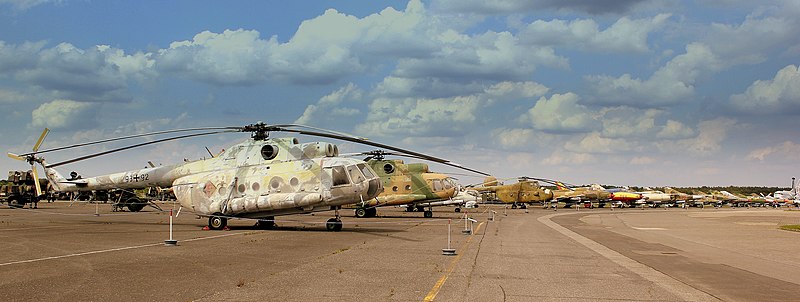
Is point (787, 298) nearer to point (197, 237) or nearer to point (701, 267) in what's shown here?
point (701, 267)

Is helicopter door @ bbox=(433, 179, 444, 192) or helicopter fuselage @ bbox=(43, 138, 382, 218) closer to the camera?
helicopter fuselage @ bbox=(43, 138, 382, 218)

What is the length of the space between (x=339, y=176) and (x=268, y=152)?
3.69 meters

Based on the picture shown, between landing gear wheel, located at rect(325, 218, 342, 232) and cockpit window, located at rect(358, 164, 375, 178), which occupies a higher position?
cockpit window, located at rect(358, 164, 375, 178)

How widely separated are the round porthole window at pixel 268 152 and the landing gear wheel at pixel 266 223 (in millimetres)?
2922

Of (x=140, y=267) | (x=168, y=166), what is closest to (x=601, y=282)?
(x=140, y=267)

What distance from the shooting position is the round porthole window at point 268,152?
30.0 meters

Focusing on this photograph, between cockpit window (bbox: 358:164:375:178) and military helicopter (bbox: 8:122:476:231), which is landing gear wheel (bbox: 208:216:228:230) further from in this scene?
cockpit window (bbox: 358:164:375:178)

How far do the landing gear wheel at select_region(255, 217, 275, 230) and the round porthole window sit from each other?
9.59ft

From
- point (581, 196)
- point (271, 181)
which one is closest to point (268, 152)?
point (271, 181)

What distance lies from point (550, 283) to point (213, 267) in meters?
7.48

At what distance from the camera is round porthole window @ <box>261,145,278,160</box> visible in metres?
30.0

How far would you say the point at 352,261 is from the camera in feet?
54.8

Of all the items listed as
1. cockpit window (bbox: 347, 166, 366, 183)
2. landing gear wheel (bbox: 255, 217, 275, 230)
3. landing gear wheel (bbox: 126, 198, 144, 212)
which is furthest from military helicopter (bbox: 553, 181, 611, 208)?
cockpit window (bbox: 347, 166, 366, 183)

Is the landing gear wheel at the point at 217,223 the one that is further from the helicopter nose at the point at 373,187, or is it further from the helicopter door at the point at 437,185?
the helicopter door at the point at 437,185
